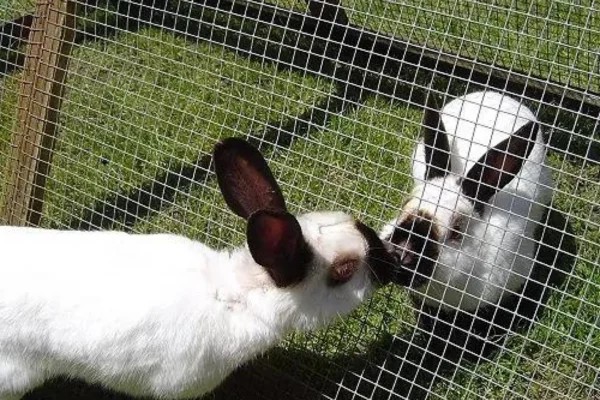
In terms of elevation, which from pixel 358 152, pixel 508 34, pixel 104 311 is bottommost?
pixel 104 311

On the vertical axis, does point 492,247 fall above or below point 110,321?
above

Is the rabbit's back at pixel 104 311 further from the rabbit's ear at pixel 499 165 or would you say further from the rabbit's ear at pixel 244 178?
the rabbit's ear at pixel 499 165

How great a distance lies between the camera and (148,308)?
278cm

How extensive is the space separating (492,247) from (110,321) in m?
1.35

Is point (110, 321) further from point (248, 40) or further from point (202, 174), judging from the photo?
point (248, 40)

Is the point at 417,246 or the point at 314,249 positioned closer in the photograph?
the point at 314,249

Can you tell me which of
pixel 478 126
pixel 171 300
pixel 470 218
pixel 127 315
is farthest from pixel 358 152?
pixel 127 315

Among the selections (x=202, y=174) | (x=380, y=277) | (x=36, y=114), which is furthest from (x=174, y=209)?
(x=380, y=277)

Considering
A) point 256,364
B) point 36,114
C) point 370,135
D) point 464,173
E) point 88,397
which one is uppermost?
point 464,173

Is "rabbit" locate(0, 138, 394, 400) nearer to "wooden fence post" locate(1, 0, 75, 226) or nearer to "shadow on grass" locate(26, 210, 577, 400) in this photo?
"shadow on grass" locate(26, 210, 577, 400)

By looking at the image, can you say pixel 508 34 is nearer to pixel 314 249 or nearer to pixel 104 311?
pixel 314 249

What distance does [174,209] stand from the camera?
396 cm

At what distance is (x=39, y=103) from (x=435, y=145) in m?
1.75

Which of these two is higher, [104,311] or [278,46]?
[278,46]
